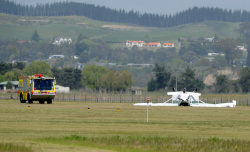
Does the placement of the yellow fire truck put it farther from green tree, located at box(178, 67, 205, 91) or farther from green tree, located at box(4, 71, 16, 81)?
green tree, located at box(4, 71, 16, 81)

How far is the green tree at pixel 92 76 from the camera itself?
17686 centimetres

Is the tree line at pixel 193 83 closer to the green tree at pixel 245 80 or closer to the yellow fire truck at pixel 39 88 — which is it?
the green tree at pixel 245 80

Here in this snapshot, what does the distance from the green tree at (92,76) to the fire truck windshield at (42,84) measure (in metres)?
107

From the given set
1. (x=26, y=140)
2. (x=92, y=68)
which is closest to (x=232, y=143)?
(x=26, y=140)

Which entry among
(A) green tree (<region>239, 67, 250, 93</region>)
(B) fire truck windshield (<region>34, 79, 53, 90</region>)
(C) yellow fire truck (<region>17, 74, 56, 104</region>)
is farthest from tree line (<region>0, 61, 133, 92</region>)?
(B) fire truck windshield (<region>34, 79, 53, 90</region>)

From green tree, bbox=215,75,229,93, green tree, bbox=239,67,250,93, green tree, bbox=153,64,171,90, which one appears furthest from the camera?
green tree, bbox=153,64,171,90

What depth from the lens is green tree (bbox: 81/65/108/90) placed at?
176863 millimetres

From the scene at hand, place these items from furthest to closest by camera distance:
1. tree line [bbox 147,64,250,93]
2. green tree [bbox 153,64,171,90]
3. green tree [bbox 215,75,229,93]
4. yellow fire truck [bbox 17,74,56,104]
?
green tree [bbox 153,64,171,90] < green tree [bbox 215,75,229,93] < tree line [bbox 147,64,250,93] < yellow fire truck [bbox 17,74,56,104]

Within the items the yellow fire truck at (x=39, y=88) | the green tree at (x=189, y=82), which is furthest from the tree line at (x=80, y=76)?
the yellow fire truck at (x=39, y=88)

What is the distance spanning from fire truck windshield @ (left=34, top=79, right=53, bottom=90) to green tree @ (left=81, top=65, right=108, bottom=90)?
350 feet

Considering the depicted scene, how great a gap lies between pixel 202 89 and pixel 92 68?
3976 cm

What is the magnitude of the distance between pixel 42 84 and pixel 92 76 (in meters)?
119

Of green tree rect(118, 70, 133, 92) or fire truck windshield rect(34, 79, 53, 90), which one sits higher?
green tree rect(118, 70, 133, 92)

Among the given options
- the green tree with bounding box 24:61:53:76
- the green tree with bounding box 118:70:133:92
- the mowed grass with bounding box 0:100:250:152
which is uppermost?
the green tree with bounding box 24:61:53:76
